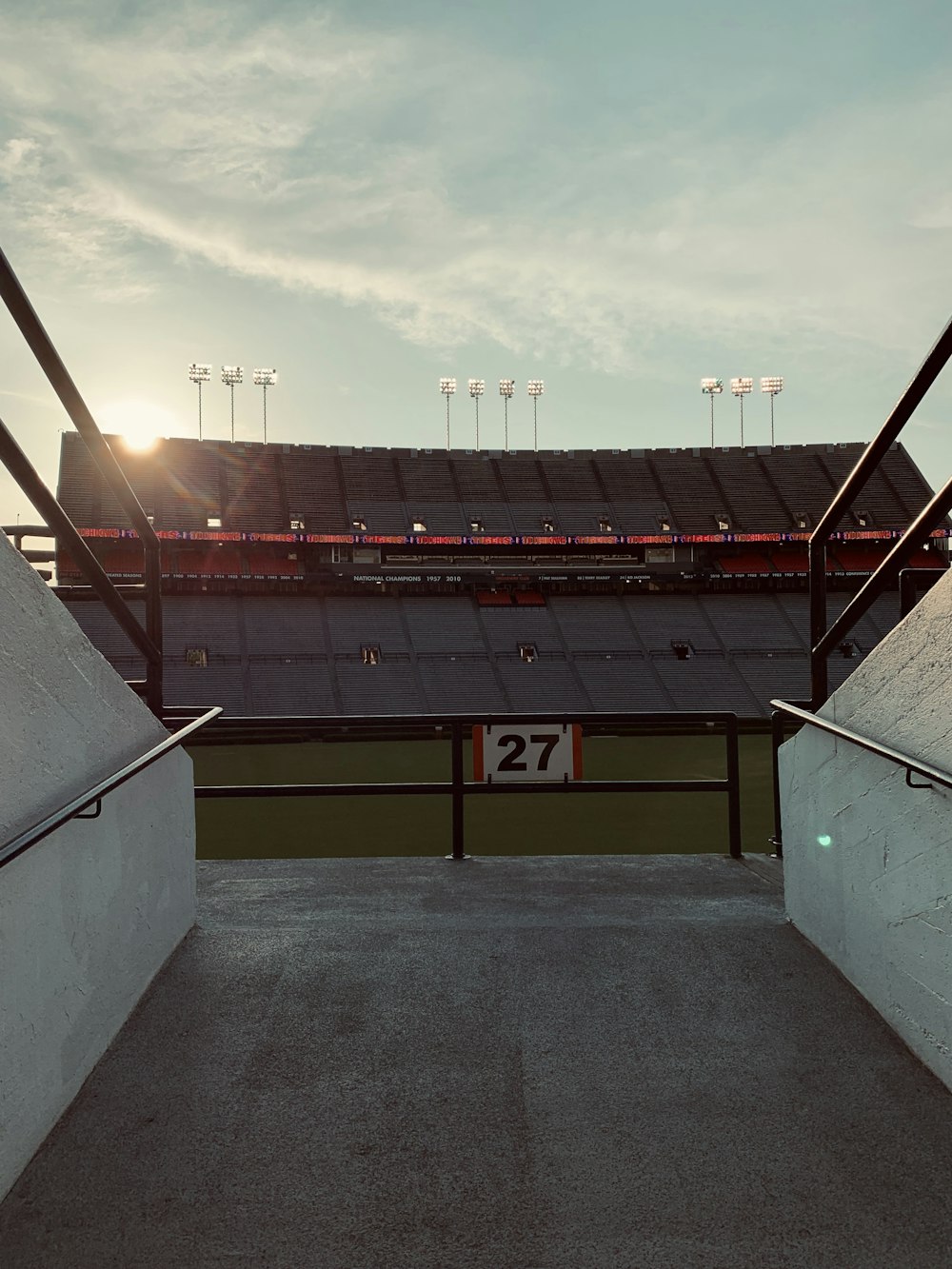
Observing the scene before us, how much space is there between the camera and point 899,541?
10.8ft

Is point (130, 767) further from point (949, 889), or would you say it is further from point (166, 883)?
point (949, 889)

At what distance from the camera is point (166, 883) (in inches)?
125

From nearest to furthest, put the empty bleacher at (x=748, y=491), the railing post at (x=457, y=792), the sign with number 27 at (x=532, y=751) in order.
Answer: the railing post at (x=457, y=792) → the sign with number 27 at (x=532, y=751) → the empty bleacher at (x=748, y=491)

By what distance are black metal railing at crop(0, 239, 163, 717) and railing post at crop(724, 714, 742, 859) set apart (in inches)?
127

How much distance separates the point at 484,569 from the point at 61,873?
34.8 meters

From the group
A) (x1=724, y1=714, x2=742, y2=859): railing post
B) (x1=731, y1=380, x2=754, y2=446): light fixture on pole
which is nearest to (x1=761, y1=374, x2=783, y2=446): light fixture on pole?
(x1=731, y1=380, x2=754, y2=446): light fixture on pole

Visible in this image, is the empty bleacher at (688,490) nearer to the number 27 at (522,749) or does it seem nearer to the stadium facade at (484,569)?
the stadium facade at (484,569)

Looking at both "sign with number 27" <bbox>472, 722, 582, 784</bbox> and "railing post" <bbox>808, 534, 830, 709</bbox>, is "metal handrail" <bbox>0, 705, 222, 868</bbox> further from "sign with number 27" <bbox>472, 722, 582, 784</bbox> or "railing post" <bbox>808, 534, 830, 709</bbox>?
"railing post" <bbox>808, 534, 830, 709</bbox>

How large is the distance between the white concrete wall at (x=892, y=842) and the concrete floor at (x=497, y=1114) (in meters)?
0.16

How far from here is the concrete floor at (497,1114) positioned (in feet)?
5.74

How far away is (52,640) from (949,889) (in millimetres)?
2741

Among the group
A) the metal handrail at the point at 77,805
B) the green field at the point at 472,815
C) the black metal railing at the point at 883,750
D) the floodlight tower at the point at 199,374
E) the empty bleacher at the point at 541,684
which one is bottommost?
the green field at the point at 472,815

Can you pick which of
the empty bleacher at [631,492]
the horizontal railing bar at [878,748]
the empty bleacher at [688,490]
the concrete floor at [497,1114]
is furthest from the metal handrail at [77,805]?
the empty bleacher at [688,490]

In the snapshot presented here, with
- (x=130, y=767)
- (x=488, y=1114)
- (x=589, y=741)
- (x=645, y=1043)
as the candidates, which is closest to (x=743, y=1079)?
(x=645, y=1043)
